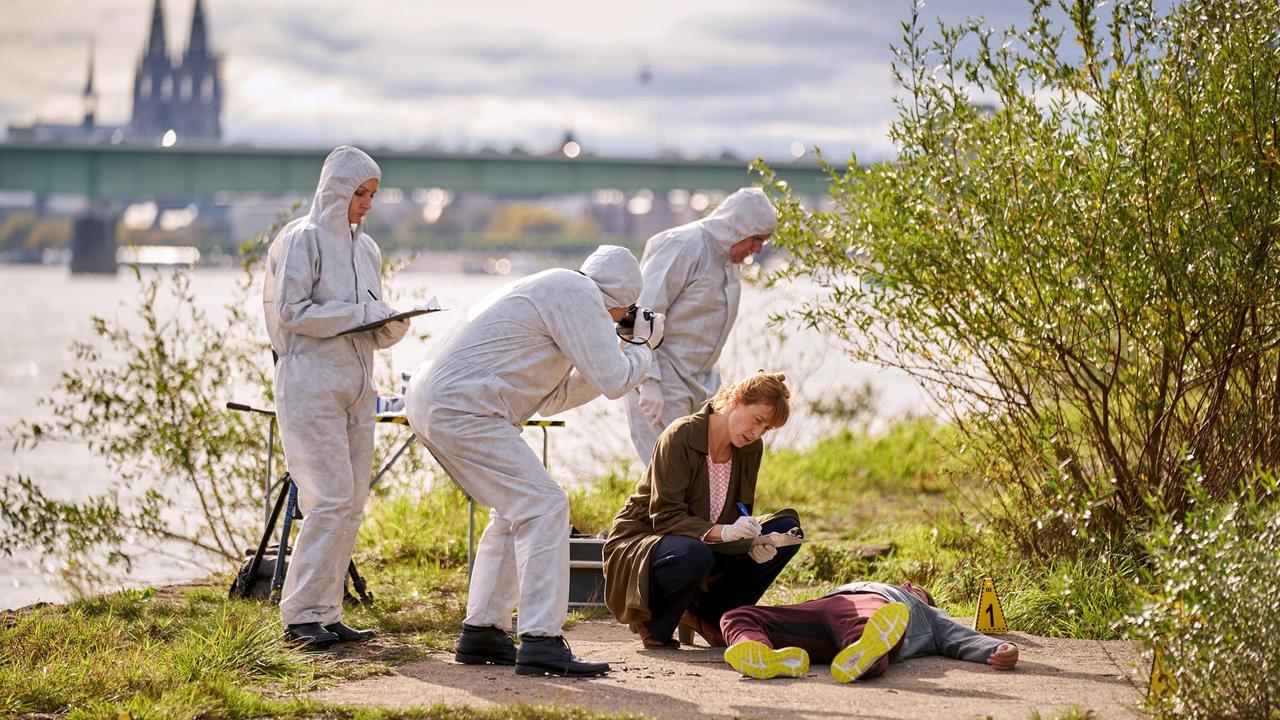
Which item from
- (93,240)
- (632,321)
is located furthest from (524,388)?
(93,240)

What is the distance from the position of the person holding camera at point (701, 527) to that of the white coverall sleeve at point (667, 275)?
4.42 feet

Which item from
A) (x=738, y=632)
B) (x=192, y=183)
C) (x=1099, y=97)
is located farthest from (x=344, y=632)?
(x=192, y=183)

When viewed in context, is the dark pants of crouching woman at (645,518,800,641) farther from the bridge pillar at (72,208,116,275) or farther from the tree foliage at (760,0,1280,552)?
the bridge pillar at (72,208,116,275)

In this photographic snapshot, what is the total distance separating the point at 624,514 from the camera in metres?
6.29

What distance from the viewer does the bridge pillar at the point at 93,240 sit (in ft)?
184

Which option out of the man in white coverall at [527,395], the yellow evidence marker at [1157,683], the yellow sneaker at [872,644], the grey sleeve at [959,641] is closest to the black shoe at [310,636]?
the man in white coverall at [527,395]

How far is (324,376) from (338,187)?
801mm

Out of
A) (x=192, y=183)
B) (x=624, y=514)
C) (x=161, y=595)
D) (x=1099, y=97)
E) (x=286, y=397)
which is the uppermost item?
(x=192, y=183)

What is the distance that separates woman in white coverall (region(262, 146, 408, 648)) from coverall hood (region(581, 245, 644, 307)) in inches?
40.0

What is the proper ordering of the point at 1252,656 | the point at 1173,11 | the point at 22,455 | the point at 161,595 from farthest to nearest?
the point at 22,455, the point at 161,595, the point at 1173,11, the point at 1252,656

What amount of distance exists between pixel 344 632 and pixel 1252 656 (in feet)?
11.9

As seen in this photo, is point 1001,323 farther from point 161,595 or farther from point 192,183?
point 192,183

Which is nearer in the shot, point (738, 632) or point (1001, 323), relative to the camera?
point (738, 632)

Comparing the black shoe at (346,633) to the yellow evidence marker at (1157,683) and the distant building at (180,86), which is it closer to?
the yellow evidence marker at (1157,683)
